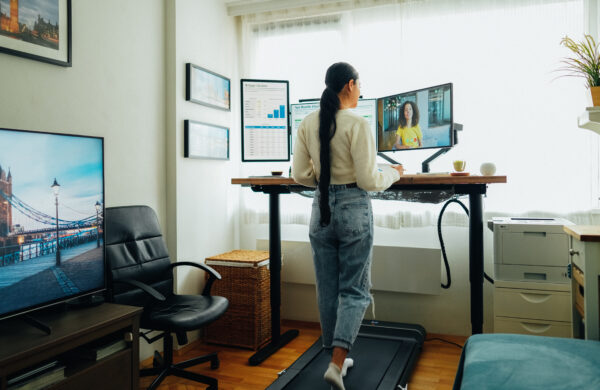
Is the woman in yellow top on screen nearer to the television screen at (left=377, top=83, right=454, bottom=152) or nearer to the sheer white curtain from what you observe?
the television screen at (left=377, top=83, right=454, bottom=152)

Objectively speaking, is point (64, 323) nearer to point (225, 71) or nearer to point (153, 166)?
point (153, 166)

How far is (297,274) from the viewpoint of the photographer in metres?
3.44

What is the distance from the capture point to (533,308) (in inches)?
95.5

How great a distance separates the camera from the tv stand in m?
1.59

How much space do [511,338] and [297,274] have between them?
2162mm

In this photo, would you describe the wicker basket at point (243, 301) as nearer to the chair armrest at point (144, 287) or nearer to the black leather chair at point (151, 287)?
the black leather chair at point (151, 287)

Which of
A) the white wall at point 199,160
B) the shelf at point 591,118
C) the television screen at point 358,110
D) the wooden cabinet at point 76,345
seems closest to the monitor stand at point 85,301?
the wooden cabinet at point 76,345

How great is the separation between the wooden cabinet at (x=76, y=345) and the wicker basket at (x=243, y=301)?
1.10m

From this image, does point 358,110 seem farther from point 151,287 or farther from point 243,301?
point 151,287

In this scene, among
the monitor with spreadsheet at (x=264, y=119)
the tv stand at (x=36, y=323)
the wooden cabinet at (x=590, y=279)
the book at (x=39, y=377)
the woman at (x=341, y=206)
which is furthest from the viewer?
the monitor with spreadsheet at (x=264, y=119)

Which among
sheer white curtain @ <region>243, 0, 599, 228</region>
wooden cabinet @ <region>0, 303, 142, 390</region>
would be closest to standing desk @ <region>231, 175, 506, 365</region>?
sheer white curtain @ <region>243, 0, 599, 228</region>

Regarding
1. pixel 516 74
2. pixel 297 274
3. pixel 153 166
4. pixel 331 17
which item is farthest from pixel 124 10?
pixel 516 74

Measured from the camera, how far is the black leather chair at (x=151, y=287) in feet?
7.01

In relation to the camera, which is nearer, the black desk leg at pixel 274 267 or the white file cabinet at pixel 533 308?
the white file cabinet at pixel 533 308
